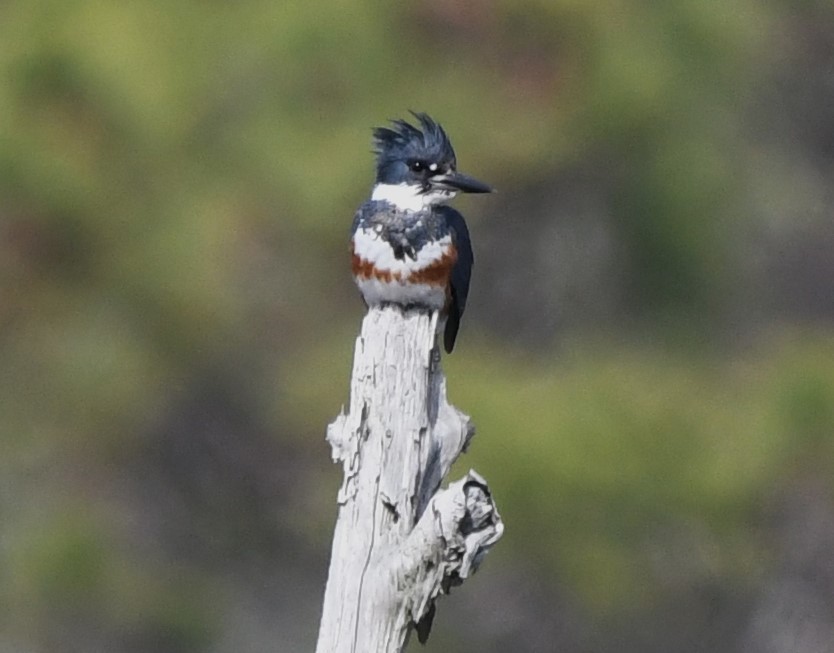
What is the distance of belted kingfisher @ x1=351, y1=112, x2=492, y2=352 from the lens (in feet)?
10.8

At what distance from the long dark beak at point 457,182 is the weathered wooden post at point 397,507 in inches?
23.1

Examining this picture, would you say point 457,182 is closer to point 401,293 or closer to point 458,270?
point 458,270

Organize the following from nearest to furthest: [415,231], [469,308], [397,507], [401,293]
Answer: [397,507]
[401,293]
[415,231]
[469,308]

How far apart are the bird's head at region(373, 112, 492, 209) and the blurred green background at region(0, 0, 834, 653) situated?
3.45ft

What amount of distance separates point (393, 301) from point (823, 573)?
2536 millimetres

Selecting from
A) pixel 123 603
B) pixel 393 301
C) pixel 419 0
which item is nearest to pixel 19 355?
pixel 123 603

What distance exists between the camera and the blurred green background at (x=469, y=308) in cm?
461

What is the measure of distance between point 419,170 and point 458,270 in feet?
0.67

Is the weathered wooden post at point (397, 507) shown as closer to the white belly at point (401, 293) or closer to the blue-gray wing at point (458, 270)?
the white belly at point (401, 293)

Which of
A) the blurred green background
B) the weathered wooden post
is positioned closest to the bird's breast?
the weathered wooden post

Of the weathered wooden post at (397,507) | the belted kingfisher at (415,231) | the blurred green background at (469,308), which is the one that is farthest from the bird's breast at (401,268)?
the blurred green background at (469,308)

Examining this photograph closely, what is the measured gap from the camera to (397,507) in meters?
2.65

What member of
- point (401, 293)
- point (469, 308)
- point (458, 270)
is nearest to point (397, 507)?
point (401, 293)

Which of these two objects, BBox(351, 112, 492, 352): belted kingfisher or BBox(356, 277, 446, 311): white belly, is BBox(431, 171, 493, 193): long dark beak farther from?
BBox(356, 277, 446, 311): white belly
